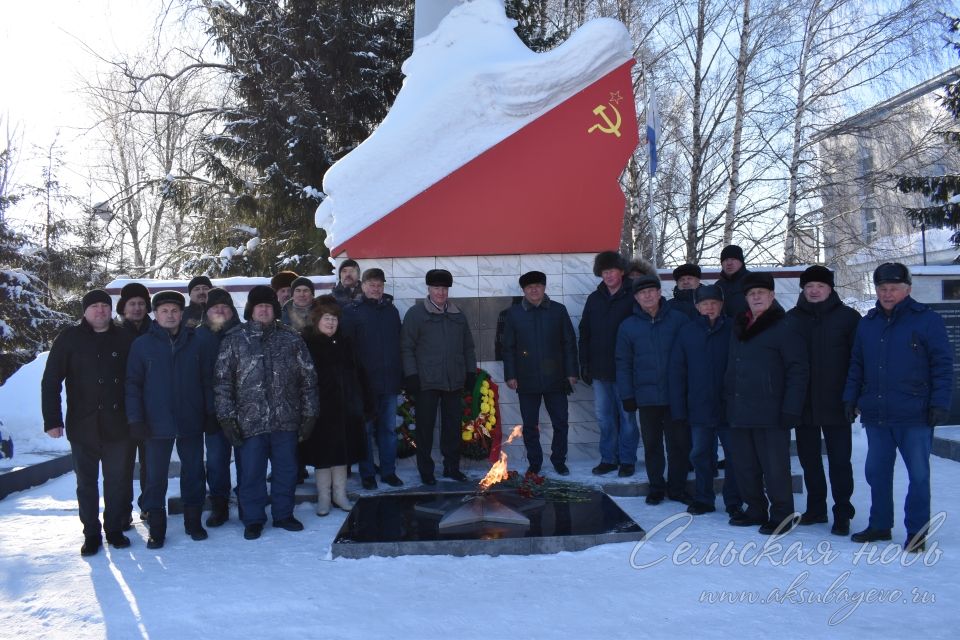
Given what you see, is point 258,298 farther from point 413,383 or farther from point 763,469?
point 763,469

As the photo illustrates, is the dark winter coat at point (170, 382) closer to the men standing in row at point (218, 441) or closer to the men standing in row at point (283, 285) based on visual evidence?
the men standing in row at point (218, 441)

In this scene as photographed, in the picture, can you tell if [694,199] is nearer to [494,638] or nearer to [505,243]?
[505,243]

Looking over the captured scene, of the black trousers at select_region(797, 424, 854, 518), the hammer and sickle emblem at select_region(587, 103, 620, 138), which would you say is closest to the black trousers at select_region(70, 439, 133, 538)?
the black trousers at select_region(797, 424, 854, 518)

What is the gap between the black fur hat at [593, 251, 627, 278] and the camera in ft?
19.7

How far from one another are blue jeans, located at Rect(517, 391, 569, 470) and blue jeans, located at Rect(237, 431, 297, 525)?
2.08 m

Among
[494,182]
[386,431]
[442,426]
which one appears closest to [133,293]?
[386,431]

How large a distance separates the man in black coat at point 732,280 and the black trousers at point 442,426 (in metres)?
2.44

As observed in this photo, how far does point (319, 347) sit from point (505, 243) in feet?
7.79

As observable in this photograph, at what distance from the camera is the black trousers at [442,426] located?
5.78 meters

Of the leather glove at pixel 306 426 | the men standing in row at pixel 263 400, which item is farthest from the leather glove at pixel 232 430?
the leather glove at pixel 306 426

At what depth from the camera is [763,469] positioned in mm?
4617

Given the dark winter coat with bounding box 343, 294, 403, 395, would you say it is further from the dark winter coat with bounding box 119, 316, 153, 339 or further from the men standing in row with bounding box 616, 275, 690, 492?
the men standing in row with bounding box 616, 275, 690, 492

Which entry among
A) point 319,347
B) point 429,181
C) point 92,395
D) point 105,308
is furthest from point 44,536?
point 429,181

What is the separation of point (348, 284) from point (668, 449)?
9.62 ft
